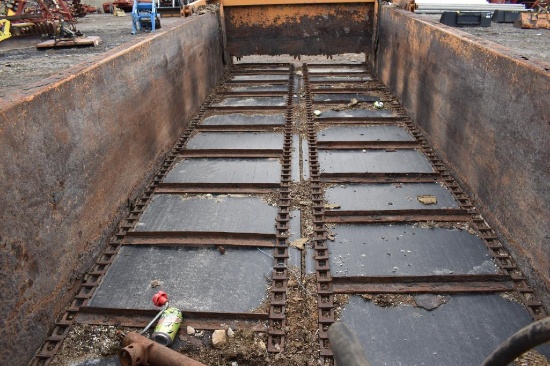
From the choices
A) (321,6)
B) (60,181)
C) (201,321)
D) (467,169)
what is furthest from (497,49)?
(321,6)

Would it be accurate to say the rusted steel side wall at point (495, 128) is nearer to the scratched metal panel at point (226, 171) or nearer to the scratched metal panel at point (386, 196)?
the scratched metal panel at point (386, 196)

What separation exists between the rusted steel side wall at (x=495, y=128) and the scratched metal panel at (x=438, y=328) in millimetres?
325

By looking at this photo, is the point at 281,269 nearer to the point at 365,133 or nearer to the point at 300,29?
the point at 365,133

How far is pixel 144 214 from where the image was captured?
364 centimetres

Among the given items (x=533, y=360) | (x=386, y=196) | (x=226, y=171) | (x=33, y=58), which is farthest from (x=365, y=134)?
(x=33, y=58)

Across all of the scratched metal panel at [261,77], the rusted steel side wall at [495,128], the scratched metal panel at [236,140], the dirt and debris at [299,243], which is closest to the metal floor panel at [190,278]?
the dirt and debris at [299,243]

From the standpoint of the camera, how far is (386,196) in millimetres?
3830

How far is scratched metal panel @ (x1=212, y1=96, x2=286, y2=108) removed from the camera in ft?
A: 20.5

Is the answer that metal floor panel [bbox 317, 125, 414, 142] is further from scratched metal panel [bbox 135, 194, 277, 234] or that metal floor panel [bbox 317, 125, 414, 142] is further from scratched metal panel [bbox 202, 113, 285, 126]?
scratched metal panel [bbox 135, 194, 277, 234]

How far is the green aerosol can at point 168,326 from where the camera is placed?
237cm

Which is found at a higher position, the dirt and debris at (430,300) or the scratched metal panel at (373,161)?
the scratched metal panel at (373,161)

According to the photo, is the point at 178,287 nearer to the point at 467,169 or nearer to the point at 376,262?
the point at 376,262

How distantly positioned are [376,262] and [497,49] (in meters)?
1.96

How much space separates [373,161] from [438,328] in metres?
2.28
